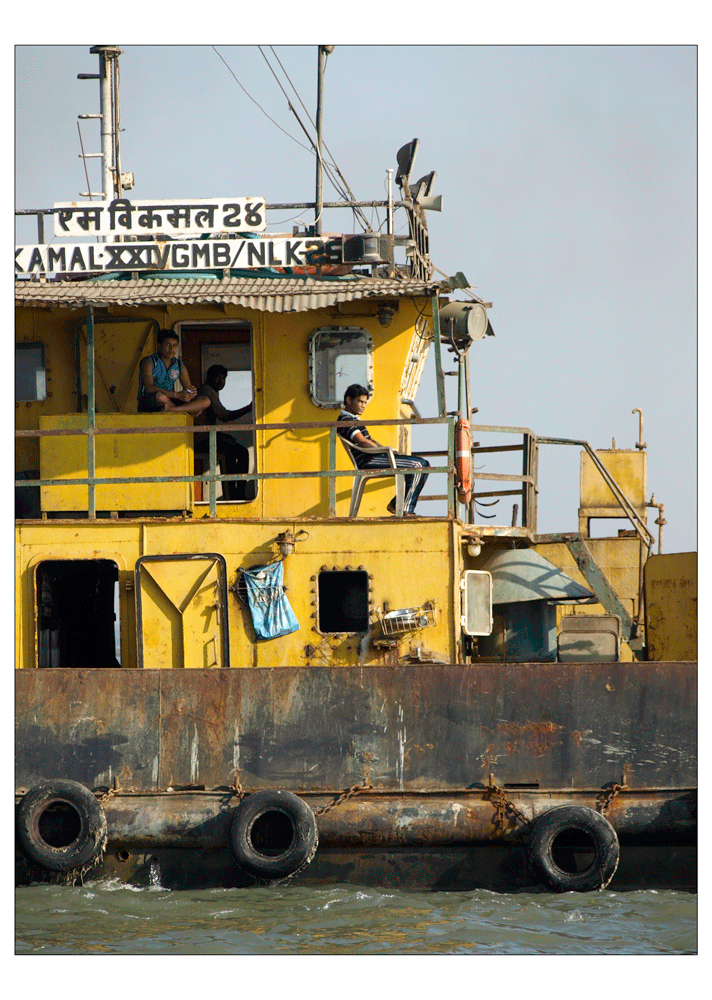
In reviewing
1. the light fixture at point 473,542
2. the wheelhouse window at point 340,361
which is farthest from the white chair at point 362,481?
the light fixture at point 473,542

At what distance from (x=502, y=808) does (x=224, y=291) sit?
18.3ft

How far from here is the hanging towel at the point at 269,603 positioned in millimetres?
10414

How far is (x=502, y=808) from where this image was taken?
9039mm

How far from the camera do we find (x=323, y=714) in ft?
30.5

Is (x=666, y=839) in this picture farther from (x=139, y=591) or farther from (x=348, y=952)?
(x=139, y=591)

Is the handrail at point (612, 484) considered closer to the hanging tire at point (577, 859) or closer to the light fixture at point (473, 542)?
the light fixture at point (473, 542)

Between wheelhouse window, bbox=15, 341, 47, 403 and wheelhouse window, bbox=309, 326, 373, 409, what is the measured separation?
2905 millimetres

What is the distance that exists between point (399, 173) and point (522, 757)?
729cm

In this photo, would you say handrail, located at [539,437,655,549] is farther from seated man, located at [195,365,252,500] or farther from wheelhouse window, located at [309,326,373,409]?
seated man, located at [195,365,252,500]

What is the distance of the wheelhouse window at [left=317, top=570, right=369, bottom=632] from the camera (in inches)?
429

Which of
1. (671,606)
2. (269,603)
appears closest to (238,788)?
(269,603)

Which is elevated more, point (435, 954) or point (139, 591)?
point (139, 591)

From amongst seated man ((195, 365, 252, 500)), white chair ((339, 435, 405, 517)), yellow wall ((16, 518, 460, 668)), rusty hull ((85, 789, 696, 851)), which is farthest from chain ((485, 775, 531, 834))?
seated man ((195, 365, 252, 500))

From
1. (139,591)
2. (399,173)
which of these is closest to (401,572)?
(139,591)
